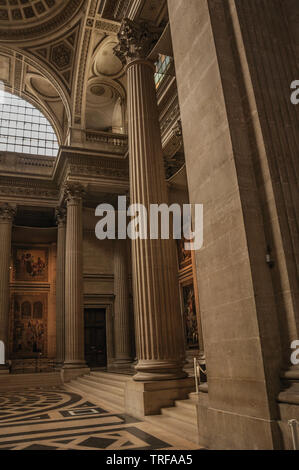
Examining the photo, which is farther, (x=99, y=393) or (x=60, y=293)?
(x=60, y=293)

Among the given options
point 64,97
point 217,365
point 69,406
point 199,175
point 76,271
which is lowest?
point 69,406

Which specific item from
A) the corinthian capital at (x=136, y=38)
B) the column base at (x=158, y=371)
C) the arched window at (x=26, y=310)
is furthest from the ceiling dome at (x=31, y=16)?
the column base at (x=158, y=371)

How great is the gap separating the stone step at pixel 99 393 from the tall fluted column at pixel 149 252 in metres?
2.04

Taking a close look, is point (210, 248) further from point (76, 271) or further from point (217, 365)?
point (76, 271)

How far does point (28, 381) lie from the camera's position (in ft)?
45.0

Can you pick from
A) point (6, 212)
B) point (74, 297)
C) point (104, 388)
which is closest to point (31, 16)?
point (6, 212)

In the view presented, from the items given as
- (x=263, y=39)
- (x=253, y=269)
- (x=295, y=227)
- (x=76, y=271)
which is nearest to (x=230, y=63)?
(x=263, y=39)

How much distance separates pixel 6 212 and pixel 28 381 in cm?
680

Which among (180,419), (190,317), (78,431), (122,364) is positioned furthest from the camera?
(122,364)

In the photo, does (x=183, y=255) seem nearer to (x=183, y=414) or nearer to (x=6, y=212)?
(x=6, y=212)

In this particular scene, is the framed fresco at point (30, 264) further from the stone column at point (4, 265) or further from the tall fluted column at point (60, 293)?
the stone column at point (4, 265)

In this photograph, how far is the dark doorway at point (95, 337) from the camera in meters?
16.6

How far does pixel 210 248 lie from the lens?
4008 millimetres
